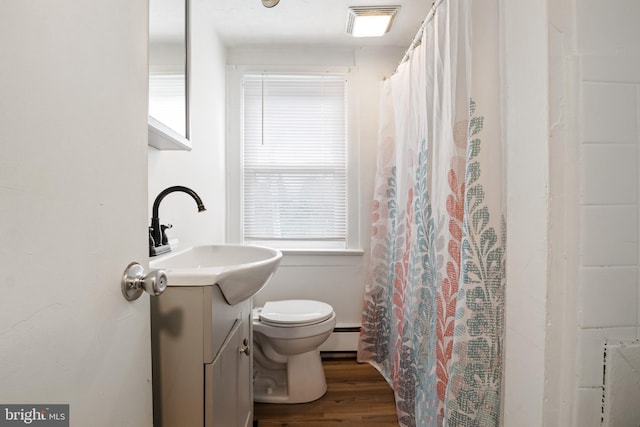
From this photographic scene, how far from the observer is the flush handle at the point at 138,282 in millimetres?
539

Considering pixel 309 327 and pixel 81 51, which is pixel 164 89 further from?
pixel 309 327


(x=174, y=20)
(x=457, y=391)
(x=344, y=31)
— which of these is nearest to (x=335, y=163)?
(x=344, y=31)

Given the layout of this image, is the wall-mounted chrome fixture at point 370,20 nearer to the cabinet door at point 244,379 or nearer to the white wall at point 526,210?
the white wall at point 526,210

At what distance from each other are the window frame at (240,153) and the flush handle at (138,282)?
1724 millimetres

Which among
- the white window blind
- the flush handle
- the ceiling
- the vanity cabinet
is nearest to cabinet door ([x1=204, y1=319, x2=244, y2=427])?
the vanity cabinet

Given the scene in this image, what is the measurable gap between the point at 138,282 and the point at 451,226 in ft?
3.24

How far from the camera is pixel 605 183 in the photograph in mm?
658

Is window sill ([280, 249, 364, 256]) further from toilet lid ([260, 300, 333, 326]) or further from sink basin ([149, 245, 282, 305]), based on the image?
sink basin ([149, 245, 282, 305])

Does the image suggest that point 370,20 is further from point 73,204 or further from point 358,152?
point 73,204

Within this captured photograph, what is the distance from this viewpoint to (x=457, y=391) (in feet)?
3.25

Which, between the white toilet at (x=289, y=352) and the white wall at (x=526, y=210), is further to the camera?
the white toilet at (x=289, y=352)

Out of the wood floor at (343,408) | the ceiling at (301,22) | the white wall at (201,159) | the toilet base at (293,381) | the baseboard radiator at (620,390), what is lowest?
the wood floor at (343,408)

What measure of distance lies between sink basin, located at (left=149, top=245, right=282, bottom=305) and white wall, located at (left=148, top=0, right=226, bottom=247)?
21 cm

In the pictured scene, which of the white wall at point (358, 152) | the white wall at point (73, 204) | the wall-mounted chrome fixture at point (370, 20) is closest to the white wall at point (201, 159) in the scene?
the white wall at point (358, 152)
